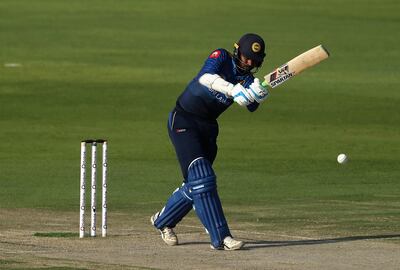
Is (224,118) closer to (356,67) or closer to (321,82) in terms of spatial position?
(321,82)

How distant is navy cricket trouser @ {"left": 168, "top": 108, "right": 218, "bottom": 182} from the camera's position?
13055mm

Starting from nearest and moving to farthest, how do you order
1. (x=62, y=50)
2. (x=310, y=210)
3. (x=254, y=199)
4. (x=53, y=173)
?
(x=310, y=210) < (x=254, y=199) < (x=53, y=173) < (x=62, y=50)

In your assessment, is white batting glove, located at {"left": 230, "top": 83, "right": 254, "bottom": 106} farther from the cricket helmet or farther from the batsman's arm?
the cricket helmet

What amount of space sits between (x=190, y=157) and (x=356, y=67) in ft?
79.2

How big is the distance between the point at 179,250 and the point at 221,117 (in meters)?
15.0

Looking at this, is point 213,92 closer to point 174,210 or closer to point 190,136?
point 190,136

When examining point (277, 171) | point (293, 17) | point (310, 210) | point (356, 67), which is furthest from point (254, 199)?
point (293, 17)

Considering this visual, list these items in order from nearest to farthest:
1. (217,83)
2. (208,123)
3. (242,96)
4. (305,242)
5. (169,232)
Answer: (242,96) < (217,83) < (208,123) < (169,232) < (305,242)

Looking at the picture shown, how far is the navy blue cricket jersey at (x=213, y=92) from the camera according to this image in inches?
513

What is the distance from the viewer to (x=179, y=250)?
42.4ft

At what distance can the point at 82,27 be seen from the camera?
45625mm

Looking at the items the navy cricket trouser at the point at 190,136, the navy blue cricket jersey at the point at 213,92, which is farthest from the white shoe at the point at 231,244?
the navy blue cricket jersey at the point at 213,92

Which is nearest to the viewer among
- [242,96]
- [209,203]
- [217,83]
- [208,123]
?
[242,96]

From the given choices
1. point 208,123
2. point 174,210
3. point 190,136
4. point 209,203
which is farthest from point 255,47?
point 174,210
